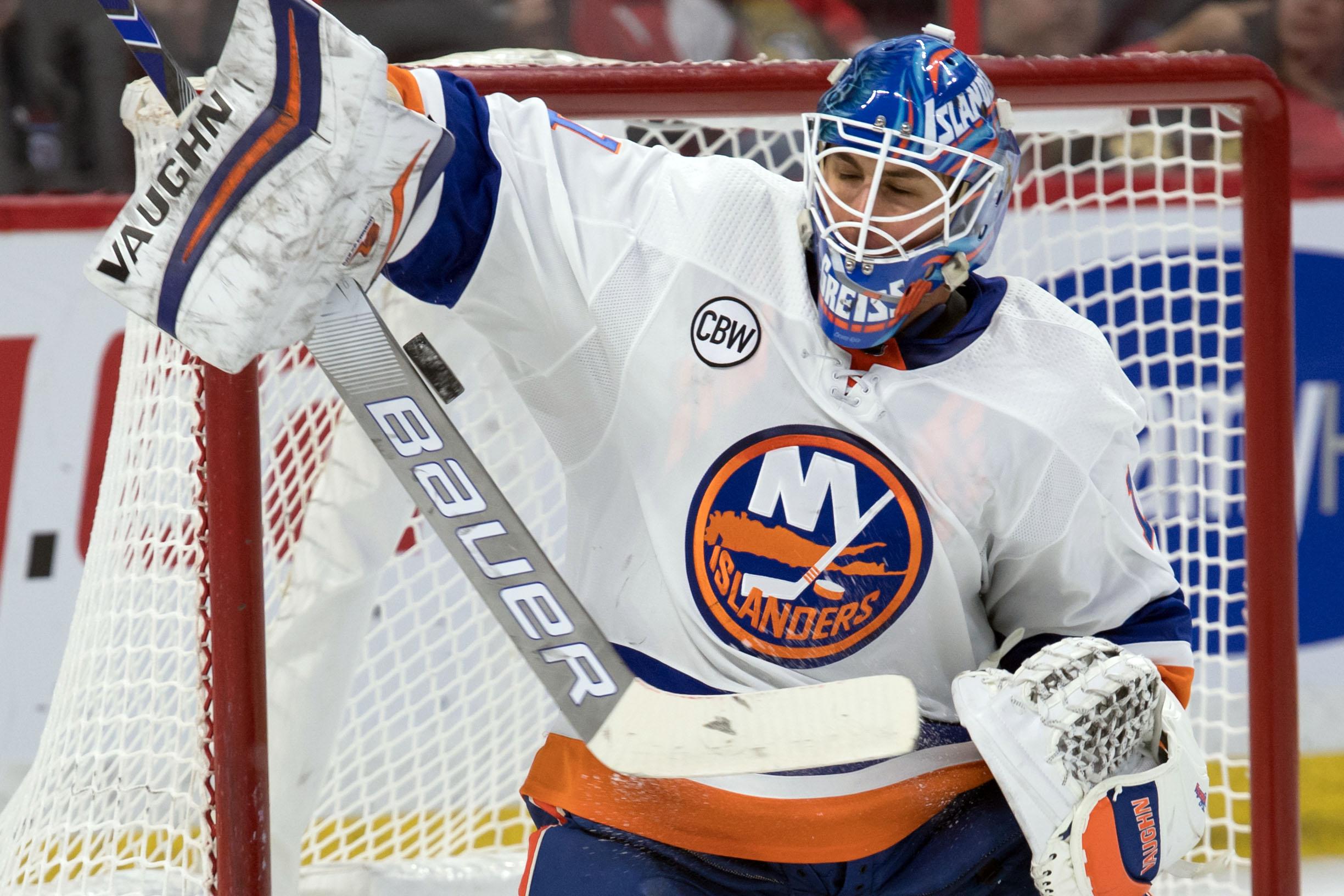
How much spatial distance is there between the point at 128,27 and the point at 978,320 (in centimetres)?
81

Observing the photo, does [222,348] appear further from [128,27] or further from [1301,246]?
[1301,246]

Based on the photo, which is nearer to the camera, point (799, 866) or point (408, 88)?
point (408, 88)

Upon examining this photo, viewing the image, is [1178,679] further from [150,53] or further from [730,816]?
[150,53]

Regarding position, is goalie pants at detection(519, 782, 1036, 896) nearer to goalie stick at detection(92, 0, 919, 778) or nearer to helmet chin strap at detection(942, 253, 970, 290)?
goalie stick at detection(92, 0, 919, 778)

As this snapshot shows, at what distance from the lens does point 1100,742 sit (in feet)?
4.69

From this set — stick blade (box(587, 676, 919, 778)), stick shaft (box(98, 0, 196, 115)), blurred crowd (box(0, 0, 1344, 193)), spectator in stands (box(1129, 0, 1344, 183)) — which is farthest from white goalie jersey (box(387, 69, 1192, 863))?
spectator in stands (box(1129, 0, 1344, 183))

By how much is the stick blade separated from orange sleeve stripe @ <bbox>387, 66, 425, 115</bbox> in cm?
54

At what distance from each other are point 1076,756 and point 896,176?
576 mm

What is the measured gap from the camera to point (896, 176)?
138 cm

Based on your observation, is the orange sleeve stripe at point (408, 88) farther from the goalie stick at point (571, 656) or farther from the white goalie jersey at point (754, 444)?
the goalie stick at point (571, 656)

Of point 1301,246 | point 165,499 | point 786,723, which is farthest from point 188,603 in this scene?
point 1301,246

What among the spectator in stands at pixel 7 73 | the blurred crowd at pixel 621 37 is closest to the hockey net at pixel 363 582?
the blurred crowd at pixel 621 37

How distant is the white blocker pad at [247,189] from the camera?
1.17 meters

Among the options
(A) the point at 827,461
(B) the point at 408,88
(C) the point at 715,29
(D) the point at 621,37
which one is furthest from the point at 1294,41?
(B) the point at 408,88
